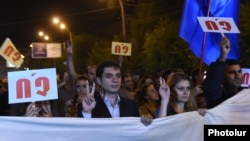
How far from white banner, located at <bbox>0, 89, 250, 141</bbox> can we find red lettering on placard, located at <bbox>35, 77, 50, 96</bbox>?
39 cm

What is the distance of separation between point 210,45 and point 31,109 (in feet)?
10.6

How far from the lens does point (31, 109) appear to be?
4.89 m

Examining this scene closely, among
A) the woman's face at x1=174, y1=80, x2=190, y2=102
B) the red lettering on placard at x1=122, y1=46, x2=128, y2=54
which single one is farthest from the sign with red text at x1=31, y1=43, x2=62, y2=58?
the woman's face at x1=174, y1=80, x2=190, y2=102

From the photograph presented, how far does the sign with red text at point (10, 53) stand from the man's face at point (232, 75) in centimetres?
386

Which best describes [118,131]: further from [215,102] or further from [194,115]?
[215,102]

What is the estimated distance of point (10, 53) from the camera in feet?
29.5

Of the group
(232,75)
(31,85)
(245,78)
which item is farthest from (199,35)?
(31,85)

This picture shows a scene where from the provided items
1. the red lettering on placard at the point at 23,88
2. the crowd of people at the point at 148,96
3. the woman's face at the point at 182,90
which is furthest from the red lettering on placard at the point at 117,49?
the red lettering on placard at the point at 23,88

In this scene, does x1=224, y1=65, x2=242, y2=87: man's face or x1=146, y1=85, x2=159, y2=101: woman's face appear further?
x1=146, y1=85, x2=159, y2=101: woman's face

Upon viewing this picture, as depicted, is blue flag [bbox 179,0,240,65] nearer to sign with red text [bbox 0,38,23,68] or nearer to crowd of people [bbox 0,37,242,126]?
crowd of people [bbox 0,37,242,126]

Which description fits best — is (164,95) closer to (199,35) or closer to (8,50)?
(199,35)

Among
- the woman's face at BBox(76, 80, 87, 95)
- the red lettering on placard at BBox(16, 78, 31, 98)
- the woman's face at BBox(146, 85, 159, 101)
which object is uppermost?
the red lettering on placard at BBox(16, 78, 31, 98)

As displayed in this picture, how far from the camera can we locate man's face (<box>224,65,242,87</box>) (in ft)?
20.5

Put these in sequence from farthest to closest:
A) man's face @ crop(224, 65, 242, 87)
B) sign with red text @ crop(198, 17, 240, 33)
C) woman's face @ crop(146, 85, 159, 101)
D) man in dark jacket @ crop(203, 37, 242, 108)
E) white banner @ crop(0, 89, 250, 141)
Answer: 1. woman's face @ crop(146, 85, 159, 101)
2. man's face @ crop(224, 65, 242, 87)
3. sign with red text @ crop(198, 17, 240, 33)
4. man in dark jacket @ crop(203, 37, 242, 108)
5. white banner @ crop(0, 89, 250, 141)
